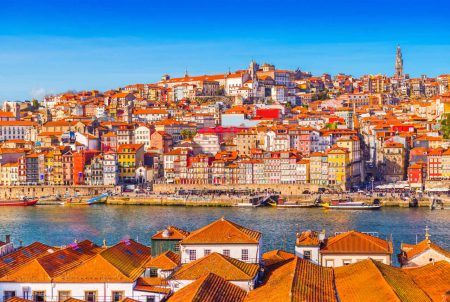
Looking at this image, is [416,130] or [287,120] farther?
[287,120]

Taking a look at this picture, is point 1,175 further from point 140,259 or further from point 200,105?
point 140,259

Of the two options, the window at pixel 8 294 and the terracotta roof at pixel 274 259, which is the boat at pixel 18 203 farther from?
the window at pixel 8 294

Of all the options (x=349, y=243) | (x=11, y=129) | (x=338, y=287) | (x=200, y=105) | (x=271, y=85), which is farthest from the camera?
(x=271, y=85)

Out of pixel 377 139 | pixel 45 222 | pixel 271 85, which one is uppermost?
pixel 271 85

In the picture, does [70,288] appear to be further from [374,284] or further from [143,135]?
[143,135]

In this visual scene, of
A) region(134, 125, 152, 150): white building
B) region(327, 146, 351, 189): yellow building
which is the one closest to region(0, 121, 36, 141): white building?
region(134, 125, 152, 150): white building

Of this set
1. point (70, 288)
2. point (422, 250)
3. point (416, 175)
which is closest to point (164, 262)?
point (70, 288)

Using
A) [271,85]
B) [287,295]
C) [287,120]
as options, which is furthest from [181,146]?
[287,295]
